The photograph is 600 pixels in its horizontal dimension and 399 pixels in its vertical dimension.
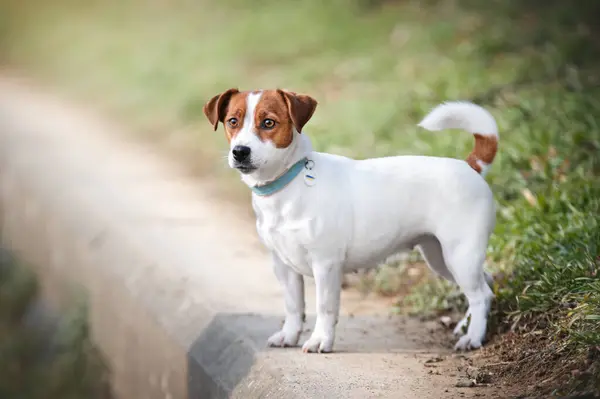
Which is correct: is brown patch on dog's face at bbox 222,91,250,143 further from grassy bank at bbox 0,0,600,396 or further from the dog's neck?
grassy bank at bbox 0,0,600,396

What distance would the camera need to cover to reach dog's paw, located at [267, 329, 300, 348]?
4.57 meters

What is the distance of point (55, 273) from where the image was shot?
26.7ft

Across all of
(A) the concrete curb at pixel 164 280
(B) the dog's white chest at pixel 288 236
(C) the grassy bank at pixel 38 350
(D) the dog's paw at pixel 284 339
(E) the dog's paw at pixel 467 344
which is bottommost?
(C) the grassy bank at pixel 38 350

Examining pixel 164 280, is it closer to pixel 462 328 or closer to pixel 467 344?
pixel 462 328

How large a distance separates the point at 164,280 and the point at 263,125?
229cm

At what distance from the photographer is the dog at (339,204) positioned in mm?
4125

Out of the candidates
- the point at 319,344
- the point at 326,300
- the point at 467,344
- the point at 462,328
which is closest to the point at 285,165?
the point at 326,300

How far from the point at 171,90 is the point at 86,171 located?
8.54 feet

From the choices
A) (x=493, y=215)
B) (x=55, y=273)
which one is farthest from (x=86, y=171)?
(x=493, y=215)

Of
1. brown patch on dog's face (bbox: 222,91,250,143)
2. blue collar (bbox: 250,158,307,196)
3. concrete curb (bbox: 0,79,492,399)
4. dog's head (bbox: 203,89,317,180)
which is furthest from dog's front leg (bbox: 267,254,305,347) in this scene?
brown patch on dog's face (bbox: 222,91,250,143)

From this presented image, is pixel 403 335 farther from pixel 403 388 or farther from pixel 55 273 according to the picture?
pixel 55 273

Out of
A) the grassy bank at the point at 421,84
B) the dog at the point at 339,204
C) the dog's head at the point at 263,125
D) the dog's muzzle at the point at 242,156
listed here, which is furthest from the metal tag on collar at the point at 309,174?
the grassy bank at the point at 421,84

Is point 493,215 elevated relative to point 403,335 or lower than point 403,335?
elevated

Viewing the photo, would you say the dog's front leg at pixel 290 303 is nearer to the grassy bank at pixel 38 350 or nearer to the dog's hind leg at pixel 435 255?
the dog's hind leg at pixel 435 255
